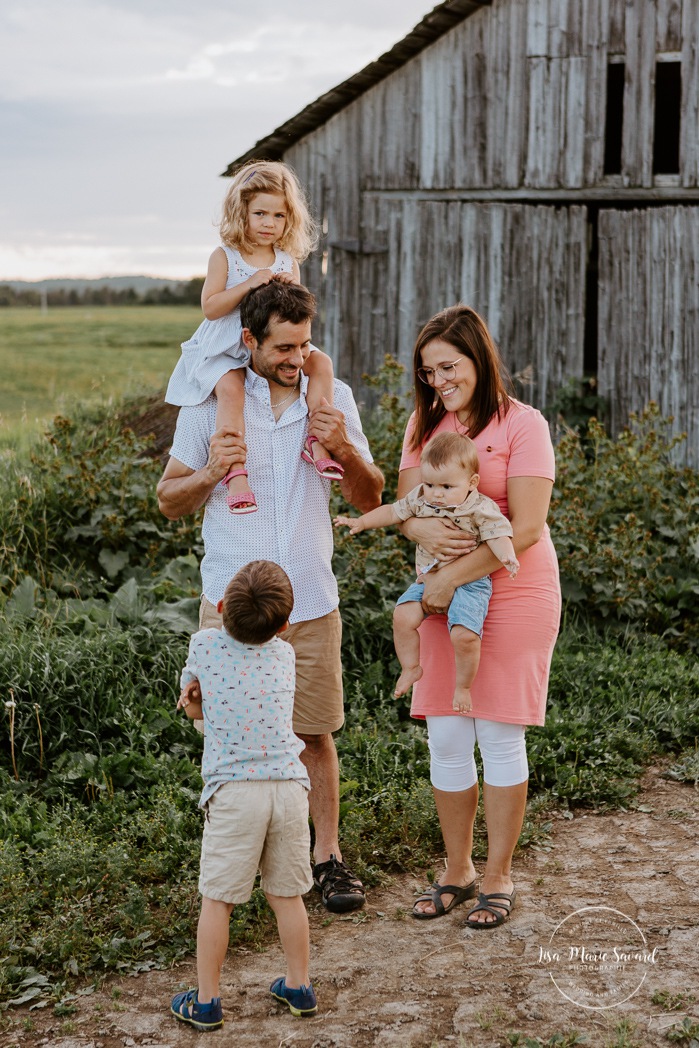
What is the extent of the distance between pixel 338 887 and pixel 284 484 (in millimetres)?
1538

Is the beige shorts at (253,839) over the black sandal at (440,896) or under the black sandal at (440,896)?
over

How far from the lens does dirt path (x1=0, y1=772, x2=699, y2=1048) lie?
311cm

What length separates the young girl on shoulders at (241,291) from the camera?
3.66 m

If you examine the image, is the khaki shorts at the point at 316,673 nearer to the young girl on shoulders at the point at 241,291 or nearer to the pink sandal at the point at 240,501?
the pink sandal at the point at 240,501

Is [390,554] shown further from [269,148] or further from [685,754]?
[269,148]

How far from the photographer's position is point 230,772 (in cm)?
304

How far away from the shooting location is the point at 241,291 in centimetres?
376

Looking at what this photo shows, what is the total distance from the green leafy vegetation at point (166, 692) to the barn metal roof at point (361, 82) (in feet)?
13.5

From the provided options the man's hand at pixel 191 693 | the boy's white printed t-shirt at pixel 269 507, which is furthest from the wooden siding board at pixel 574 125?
the man's hand at pixel 191 693

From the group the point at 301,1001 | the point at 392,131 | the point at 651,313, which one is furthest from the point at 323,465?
the point at 392,131

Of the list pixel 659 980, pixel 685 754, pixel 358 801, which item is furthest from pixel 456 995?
pixel 685 754

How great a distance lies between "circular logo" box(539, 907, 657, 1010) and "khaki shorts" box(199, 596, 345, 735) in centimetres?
110

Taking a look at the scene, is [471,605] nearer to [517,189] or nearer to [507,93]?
[517,189]

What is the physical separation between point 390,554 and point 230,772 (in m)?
3.16
